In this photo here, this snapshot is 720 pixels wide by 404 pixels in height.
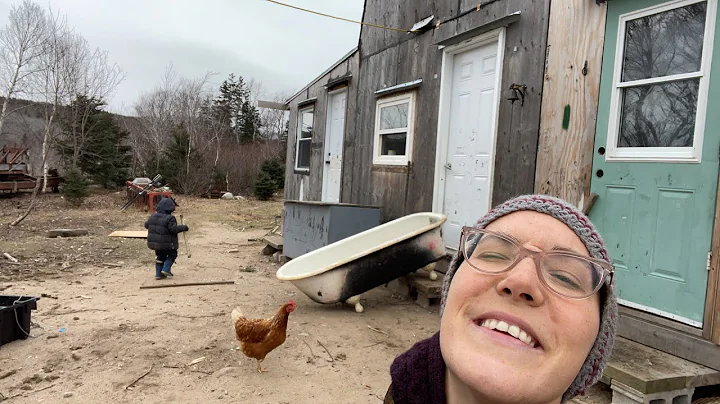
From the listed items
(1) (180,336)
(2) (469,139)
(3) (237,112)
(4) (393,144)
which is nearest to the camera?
(1) (180,336)

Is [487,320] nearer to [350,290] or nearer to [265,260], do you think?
[350,290]

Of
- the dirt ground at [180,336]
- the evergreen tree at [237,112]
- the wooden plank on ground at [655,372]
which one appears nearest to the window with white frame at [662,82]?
the wooden plank on ground at [655,372]

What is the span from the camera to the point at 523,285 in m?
0.89

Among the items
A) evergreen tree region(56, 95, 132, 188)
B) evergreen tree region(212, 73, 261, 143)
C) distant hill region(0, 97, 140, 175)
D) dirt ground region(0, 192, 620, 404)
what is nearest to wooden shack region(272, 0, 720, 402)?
dirt ground region(0, 192, 620, 404)

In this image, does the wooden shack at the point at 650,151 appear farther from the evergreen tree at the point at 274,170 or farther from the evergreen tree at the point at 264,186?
the evergreen tree at the point at 274,170

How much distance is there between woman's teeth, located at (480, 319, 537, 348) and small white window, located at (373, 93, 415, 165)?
5.86 metres

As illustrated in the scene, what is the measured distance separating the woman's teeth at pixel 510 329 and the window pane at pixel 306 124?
9829 millimetres

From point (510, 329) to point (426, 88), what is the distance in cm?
589

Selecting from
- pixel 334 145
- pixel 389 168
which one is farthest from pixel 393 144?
pixel 334 145

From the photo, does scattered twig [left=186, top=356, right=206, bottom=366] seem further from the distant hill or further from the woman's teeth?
the distant hill

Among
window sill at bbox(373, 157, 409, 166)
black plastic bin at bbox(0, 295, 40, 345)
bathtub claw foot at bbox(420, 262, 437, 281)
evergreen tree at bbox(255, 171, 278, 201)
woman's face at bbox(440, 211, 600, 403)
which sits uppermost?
window sill at bbox(373, 157, 409, 166)

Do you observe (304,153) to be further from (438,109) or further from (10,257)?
(10,257)

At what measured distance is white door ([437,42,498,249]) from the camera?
541cm

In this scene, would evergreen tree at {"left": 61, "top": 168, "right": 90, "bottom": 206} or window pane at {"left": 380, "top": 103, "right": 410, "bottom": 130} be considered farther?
evergreen tree at {"left": 61, "top": 168, "right": 90, "bottom": 206}
